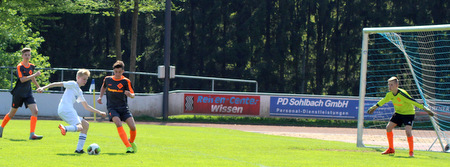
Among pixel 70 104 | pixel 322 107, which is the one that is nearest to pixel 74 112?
pixel 70 104

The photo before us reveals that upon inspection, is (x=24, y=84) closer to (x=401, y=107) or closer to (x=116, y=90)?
(x=116, y=90)

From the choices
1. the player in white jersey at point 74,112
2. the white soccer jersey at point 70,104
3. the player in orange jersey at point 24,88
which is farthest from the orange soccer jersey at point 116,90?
the player in orange jersey at point 24,88

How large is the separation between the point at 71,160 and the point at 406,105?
713 centimetres

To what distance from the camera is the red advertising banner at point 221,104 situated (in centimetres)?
2831

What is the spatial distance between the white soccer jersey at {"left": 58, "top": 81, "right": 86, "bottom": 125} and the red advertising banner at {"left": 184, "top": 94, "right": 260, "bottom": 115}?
17659 mm

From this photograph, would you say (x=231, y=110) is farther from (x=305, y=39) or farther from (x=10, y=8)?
(x=305, y=39)

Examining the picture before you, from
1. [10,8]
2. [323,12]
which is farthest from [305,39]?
[10,8]

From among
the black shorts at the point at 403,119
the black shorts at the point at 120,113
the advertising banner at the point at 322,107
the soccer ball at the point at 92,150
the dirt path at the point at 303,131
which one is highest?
the black shorts at the point at 120,113

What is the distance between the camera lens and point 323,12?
4831cm

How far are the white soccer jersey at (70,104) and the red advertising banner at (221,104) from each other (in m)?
17.7

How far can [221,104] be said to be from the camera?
28484mm

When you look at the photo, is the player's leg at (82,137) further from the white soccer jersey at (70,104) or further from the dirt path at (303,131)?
the dirt path at (303,131)

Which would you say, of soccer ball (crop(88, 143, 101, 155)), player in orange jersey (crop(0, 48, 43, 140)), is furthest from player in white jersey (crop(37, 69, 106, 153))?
player in orange jersey (crop(0, 48, 43, 140))

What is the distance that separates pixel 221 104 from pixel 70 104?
18.1m
